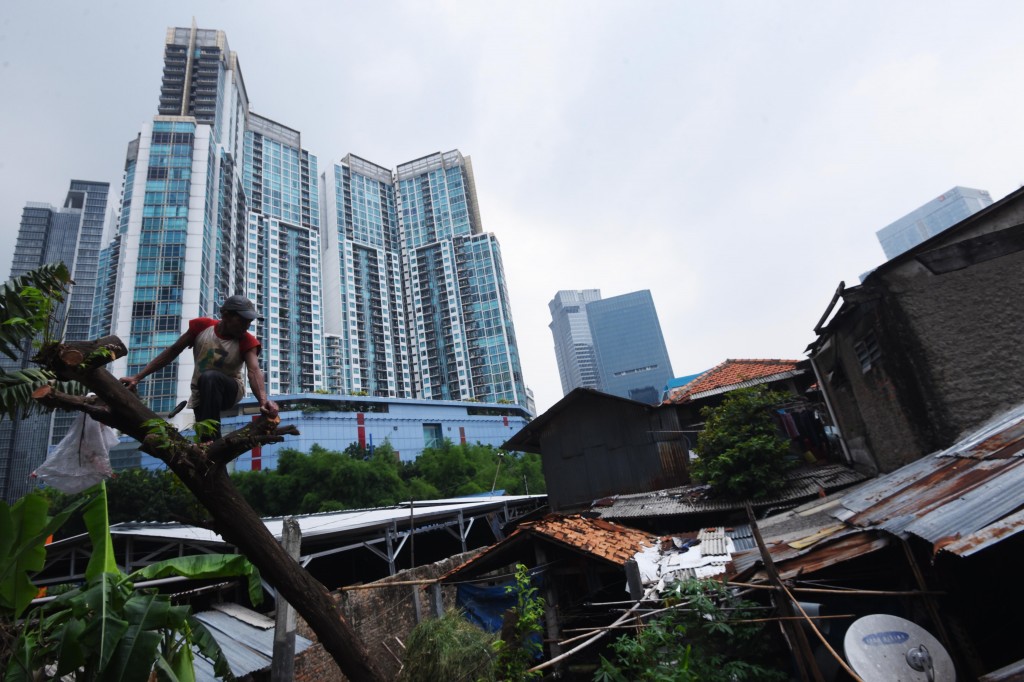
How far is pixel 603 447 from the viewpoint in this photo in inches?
637

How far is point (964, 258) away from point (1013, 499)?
5834 mm

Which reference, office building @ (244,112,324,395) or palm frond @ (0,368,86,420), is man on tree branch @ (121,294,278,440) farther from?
office building @ (244,112,324,395)

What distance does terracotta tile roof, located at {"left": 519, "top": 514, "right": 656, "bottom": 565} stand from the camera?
774cm

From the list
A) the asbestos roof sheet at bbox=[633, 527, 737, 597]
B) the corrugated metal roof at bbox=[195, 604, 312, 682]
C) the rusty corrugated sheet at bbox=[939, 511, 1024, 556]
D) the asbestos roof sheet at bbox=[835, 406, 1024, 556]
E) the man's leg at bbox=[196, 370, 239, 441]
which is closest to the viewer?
the man's leg at bbox=[196, 370, 239, 441]

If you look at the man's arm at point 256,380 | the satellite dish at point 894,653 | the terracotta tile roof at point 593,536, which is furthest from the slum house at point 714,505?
the man's arm at point 256,380

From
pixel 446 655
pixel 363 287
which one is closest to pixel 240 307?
pixel 446 655

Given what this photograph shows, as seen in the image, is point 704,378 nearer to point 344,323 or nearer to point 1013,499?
point 1013,499

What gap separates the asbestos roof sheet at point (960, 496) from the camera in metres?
3.71

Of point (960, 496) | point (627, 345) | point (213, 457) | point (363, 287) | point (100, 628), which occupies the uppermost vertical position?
point (363, 287)

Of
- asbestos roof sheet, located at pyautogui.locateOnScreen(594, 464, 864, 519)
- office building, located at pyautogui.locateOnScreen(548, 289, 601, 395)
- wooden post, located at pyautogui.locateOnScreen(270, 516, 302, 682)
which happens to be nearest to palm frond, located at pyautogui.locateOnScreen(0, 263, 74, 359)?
wooden post, located at pyautogui.locateOnScreen(270, 516, 302, 682)

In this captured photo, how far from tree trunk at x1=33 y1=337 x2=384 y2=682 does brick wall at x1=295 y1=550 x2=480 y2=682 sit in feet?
22.6

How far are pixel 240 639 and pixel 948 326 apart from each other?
12870 mm

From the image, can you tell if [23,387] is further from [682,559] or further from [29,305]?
[682,559]

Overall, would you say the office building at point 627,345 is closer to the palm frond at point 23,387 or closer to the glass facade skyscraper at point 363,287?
the glass facade skyscraper at point 363,287
